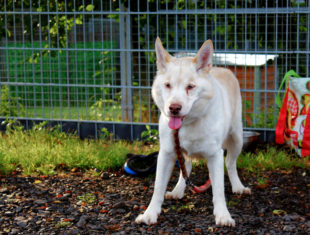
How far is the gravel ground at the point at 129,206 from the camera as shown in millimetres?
3369

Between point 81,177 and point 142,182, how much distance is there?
588mm

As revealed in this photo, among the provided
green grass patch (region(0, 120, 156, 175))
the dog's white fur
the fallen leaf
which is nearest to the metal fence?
green grass patch (region(0, 120, 156, 175))

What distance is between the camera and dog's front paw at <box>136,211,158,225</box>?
11.3 ft

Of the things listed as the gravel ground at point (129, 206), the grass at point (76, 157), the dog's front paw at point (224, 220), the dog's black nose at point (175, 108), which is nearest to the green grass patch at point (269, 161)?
the grass at point (76, 157)

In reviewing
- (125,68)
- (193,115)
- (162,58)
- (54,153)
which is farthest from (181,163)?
(125,68)

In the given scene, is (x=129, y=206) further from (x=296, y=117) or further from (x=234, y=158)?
(x=296, y=117)

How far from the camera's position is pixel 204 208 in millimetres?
3770

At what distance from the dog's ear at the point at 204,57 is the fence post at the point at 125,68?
2.47 meters

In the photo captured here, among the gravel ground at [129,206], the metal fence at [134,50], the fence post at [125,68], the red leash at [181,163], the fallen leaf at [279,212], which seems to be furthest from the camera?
the fence post at [125,68]

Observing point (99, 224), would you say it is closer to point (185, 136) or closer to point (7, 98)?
point (185, 136)

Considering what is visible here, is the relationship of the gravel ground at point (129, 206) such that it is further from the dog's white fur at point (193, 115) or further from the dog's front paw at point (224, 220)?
the dog's white fur at point (193, 115)

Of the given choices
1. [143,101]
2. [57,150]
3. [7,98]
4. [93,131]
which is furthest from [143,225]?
[7,98]

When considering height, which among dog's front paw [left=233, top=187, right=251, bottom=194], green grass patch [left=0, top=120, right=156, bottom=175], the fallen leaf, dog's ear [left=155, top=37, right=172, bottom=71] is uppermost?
dog's ear [left=155, top=37, right=172, bottom=71]

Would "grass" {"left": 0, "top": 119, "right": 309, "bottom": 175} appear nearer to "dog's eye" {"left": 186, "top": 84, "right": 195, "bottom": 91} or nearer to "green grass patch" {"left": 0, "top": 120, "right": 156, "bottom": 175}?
"green grass patch" {"left": 0, "top": 120, "right": 156, "bottom": 175}
